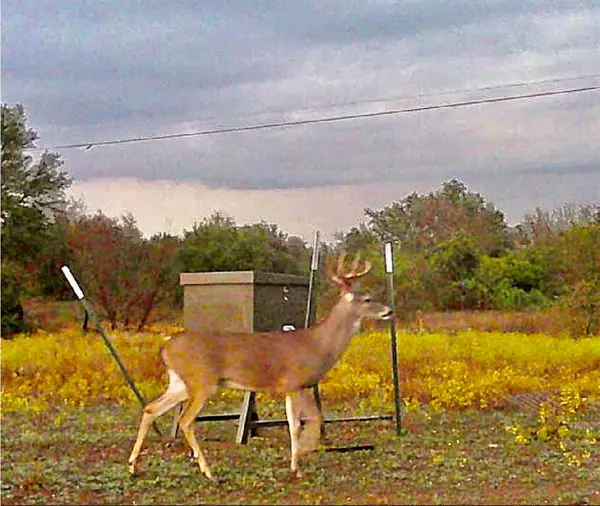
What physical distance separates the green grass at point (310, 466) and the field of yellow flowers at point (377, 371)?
5.59 feet

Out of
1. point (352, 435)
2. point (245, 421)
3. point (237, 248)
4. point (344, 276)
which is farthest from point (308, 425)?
point (237, 248)

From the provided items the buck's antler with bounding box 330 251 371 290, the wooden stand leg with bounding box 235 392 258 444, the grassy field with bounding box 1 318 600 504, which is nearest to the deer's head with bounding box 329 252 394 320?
the buck's antler with bounding box 330 251 371 290

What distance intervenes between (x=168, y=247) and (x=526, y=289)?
10.3 m

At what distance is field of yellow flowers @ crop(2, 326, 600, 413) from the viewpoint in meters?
14.2

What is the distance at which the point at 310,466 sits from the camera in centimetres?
920

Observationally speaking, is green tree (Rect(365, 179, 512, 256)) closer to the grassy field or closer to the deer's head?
the grassy field

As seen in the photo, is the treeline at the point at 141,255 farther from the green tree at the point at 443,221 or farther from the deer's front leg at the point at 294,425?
the deer's front leg at the point at 294,425

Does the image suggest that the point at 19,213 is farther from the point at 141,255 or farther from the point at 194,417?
the point at 194,417

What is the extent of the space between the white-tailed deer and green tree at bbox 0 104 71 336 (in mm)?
14002

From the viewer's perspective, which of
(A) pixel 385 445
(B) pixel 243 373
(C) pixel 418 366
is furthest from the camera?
(C) pixel 418 366

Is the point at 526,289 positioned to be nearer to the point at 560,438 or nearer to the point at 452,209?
the point at 452,209

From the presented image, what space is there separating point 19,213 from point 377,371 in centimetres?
916

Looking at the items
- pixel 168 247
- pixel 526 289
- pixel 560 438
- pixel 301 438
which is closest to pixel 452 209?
pixel 526 289

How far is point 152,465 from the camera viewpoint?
8.98 m
